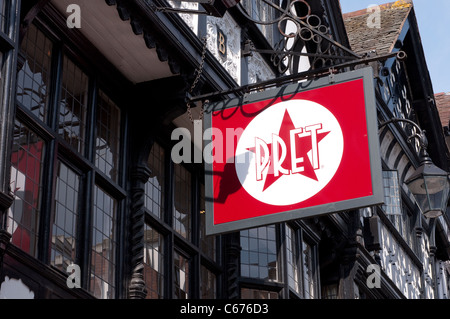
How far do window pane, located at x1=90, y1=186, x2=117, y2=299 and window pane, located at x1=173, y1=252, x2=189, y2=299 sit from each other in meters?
1.46

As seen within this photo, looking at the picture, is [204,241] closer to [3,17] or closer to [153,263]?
[153,263]

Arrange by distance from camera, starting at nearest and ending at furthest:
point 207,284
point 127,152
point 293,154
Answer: point 293,154 → point 127,152 → point 207,284

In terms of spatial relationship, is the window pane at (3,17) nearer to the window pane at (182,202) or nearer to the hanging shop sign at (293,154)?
the hanging shop sign at (293,154)

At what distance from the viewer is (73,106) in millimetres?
11312

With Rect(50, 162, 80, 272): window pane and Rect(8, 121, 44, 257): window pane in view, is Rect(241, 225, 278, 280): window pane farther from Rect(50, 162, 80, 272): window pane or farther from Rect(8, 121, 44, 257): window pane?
Rect(8, 121, 44, 257): window pane

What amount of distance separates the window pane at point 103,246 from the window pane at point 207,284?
2170mm

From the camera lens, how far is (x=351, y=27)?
25.5 meters

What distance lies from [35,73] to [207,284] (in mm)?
4275

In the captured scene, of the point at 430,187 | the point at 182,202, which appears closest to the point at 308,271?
the point at 430,187

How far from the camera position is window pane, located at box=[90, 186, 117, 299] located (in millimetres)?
11062

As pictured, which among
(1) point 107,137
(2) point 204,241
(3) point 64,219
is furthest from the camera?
(2) point 204,241

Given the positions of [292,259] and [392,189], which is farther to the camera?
[392,189]

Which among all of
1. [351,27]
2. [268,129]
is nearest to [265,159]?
[268,129]

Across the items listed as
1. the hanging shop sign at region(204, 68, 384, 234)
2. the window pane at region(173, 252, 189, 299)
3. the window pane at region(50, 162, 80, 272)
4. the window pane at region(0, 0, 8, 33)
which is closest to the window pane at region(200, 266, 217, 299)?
the window pane at region(173, 252, 189, 299)
